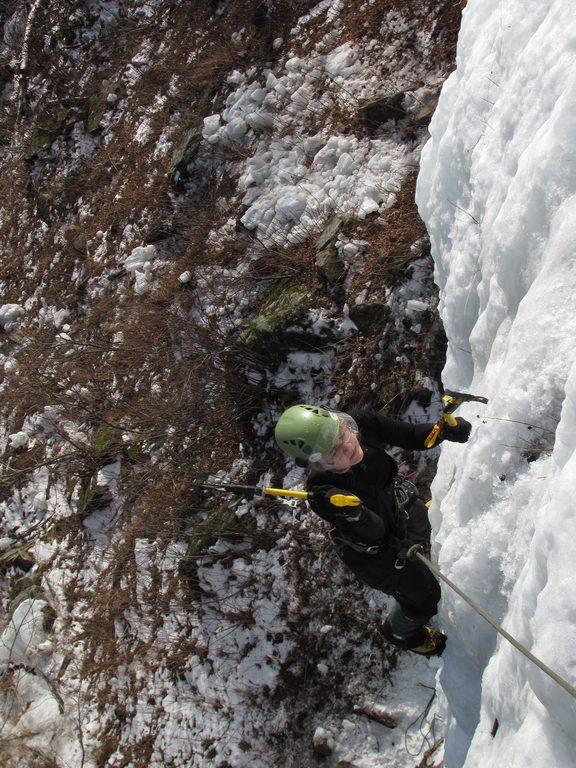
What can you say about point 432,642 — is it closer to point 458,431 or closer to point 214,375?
point 458,431

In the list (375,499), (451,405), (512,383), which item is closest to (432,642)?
(375,499)

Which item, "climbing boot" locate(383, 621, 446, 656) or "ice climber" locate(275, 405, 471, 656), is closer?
"ice climber" locate(275, 405, 471, 656)

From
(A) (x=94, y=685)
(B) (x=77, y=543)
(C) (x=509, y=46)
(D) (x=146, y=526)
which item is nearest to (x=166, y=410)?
(D) (x=146, y=526)

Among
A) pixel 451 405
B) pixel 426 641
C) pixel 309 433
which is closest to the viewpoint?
pixel 309 433

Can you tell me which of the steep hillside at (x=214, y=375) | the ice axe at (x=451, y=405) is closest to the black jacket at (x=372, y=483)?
the ice axe at (x=451, y=405)

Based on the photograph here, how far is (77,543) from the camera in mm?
6332

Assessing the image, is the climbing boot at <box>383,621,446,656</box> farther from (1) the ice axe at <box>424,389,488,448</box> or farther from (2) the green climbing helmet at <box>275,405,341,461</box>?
(2) the green climbing helmet at <box>275,405,341,461</box>

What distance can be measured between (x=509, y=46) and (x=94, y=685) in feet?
20.6

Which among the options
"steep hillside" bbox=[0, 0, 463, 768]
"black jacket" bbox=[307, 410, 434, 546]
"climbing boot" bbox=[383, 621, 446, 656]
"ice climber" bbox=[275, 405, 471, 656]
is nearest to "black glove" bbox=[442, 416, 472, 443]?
"ice climber" bbox=[275, 405, 471, 656]

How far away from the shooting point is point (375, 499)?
2.98 m

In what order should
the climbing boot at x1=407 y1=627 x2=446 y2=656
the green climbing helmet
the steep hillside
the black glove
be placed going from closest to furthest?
the green climbing helmet, the black glove, the climbing boot at x1=407 y1=627 x2=446 y2=656, the steep hillside

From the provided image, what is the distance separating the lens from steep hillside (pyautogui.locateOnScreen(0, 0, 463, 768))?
461 centimetres

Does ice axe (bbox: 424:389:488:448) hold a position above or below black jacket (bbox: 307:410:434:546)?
above

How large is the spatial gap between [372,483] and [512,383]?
35.9 inches
